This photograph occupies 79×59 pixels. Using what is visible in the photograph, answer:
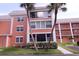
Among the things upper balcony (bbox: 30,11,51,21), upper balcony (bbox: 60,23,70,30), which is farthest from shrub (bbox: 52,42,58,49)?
upper balcony (bbox: 30,11,51,21)

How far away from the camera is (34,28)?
5078 millimetres

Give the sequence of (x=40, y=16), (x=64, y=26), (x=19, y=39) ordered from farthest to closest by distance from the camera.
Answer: (x=40, y=16) → (x=64, y=26) → (x=19, y=39)

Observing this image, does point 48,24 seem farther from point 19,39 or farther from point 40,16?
point 19,39

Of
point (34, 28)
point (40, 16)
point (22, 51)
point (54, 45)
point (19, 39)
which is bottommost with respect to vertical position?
point (22, 51)

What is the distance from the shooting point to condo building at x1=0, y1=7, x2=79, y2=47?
496 centimetres

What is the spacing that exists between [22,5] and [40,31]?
80 centimetres

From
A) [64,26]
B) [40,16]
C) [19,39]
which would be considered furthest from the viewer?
[40,16]

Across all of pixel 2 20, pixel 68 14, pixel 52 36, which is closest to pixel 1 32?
pixel 2 20

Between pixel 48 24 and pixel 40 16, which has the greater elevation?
pixel 40 16

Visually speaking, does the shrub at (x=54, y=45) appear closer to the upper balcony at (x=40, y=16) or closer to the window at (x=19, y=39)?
the upper balcony at (x=40, y=16)

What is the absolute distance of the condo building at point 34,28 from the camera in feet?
16.3

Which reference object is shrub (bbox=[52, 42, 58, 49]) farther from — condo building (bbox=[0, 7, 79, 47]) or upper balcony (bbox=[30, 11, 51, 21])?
upper balcony (bbox=[30, 11, 51, 21])

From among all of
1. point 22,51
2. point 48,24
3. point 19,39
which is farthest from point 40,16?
point 22,51

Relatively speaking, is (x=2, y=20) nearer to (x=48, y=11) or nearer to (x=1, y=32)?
(x=1, y=32)
